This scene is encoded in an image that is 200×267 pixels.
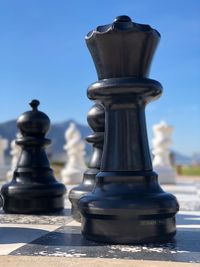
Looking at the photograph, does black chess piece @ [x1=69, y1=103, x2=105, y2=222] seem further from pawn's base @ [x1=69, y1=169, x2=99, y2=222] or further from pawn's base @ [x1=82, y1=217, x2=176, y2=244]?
pawn's base @ [x1=82, y1=217, x2=176, y2=244]

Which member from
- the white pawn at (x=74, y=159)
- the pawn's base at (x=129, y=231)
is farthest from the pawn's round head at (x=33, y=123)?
the white pawn at (x=74, y=159)

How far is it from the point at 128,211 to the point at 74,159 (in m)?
9.46

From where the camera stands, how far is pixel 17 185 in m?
3.85

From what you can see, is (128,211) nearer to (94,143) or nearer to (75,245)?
(75,245)

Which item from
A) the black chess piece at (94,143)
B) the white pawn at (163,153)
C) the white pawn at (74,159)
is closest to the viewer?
the black chess piece at (94,143)

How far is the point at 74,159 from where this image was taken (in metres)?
11.9

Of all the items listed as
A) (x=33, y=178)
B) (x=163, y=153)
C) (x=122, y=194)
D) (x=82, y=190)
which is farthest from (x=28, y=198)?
(x=163, y=153)

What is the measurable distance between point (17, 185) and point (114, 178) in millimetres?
1479

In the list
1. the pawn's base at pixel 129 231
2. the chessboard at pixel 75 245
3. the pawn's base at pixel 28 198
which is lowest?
the chessboard at pixel 75 245

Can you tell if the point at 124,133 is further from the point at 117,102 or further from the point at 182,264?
the point at 182,264

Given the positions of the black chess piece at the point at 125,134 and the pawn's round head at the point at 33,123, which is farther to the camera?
the pawn's round head at the point at 33,123

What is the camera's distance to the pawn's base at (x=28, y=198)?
3787mm

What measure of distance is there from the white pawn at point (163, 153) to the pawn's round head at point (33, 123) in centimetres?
581

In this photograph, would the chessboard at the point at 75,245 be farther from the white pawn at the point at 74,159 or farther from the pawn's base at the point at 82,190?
the white pawn at the point at 74,159
